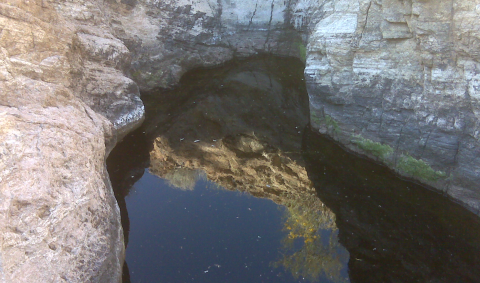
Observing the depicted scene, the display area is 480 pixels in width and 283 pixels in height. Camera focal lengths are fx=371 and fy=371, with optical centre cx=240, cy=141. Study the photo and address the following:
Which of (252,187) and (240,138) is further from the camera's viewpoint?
(240,138)

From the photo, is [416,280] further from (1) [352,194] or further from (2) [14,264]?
(2) [14,264]

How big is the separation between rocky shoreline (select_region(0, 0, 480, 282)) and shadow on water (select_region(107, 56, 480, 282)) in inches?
24.4

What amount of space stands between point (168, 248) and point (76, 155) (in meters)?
2.17

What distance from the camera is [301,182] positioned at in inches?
340

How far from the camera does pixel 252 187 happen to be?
27.3 feet

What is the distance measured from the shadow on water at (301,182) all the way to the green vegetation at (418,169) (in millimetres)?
281

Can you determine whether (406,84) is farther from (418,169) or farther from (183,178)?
(183,178)

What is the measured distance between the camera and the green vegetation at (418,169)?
301 inches

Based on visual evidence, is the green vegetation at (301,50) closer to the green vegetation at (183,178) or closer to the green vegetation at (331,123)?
the green vegetation at (331,123)

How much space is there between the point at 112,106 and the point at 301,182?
520 centimetres

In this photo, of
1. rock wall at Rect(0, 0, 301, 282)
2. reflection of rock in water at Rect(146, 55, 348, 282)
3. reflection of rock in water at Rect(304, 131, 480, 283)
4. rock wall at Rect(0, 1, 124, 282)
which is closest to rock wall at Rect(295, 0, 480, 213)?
reflection of rock in water at Rect(304, 131, 480, 283)

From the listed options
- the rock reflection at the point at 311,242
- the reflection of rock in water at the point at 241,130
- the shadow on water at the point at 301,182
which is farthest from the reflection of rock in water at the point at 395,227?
the reflection of rock in water at the point at 241,130

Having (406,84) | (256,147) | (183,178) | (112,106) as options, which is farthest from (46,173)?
(406,84)

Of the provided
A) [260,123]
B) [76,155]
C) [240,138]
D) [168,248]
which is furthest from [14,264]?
[260,123]
